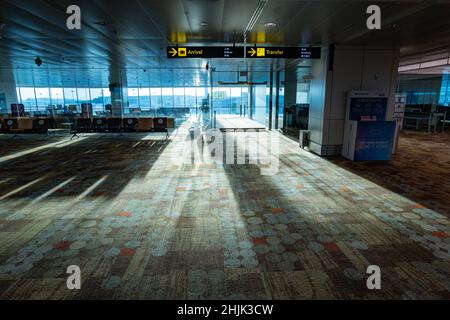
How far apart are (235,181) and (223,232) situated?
2499 millimetres

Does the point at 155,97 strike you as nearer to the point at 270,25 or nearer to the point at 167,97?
the point at 167,97

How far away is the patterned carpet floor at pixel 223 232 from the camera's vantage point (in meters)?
2.80

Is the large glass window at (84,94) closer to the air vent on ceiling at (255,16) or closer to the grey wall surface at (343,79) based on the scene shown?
the air vent on ceiling at (255,16)

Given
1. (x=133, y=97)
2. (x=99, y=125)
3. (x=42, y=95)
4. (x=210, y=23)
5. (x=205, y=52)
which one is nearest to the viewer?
(x=210, y=23)

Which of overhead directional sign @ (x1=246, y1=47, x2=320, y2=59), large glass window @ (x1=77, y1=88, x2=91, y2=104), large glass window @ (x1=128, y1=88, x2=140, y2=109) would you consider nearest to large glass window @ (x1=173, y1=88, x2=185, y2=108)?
large glass window @ (x1=128, y1=88, x2=140, y2=109)

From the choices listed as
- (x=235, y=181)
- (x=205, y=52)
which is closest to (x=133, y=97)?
(x=205, y=52)

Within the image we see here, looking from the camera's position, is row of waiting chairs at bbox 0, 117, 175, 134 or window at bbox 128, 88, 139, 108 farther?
window at bbox 128, 88, 139, 108

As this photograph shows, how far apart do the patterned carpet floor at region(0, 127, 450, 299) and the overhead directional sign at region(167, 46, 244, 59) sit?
335 centimetres

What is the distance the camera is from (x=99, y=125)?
1310cm

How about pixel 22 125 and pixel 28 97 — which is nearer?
pixel 22 125

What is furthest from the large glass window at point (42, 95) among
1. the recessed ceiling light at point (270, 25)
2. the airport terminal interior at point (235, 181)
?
the recessed ceiling light at point (270, 25)

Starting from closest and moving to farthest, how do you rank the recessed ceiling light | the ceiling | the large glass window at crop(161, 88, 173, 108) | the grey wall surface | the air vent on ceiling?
the air vent on ceiling < the ceiling < the recessed ceiling light < the grey wall surface < the large glass window at crop(161, 88, 173, 108)

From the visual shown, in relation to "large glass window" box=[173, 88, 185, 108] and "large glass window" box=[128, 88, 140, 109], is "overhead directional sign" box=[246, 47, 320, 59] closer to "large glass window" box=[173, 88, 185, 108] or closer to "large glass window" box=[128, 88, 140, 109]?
"large glass window" box=[173, 88, 185, 108]

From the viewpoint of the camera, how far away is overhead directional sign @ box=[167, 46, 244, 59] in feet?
26.6
